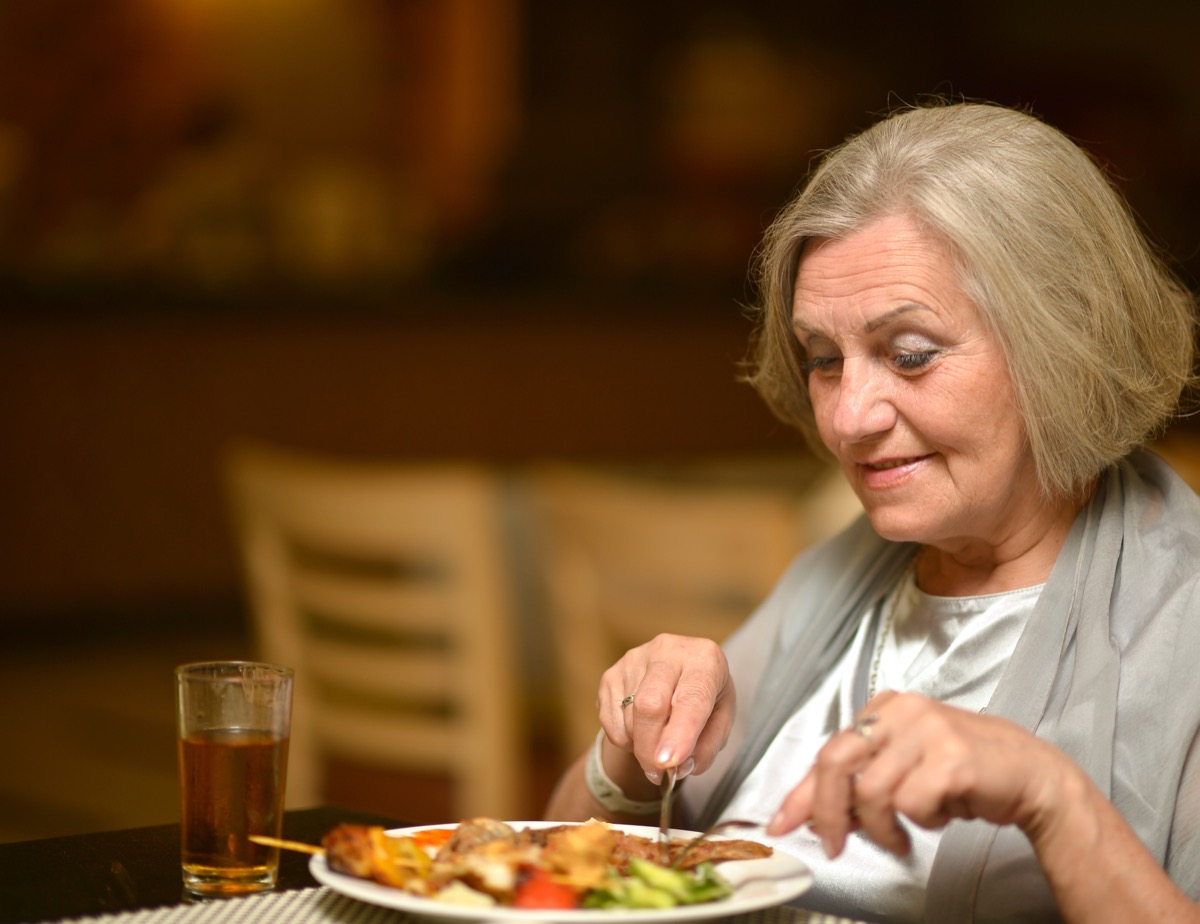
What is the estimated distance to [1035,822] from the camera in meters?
1.04

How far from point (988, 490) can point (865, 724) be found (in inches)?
15.9

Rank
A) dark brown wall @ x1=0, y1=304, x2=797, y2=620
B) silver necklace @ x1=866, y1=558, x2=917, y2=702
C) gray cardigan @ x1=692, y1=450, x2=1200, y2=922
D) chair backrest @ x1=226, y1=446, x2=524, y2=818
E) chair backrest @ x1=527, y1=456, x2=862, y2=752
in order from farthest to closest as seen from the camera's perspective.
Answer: dark brown wall @ x1=0, y1=304, x2=797, y2=620
chair backrest @ x1=226, y1=446, x2=524, y2=818
chair backrest @ x1=527, y1=456, x2=862, y2=752
silver necklace @ x1=866, y1=558, x2=917, y2=702
gray cardigan @ x1=692, y1=450, x2=1200, y2=922

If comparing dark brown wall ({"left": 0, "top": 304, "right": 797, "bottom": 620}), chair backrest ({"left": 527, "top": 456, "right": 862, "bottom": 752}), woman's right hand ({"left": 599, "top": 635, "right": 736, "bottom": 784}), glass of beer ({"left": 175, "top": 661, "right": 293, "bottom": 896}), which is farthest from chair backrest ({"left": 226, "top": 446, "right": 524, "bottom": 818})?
dark brown wall ({"left": 0, "top": 304, "right": 797, "bottom": 620})

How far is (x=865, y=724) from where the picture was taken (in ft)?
3.28

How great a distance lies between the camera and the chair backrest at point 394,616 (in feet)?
8.02

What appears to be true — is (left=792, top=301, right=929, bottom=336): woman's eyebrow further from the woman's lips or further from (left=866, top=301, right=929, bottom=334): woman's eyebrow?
the woman's lips

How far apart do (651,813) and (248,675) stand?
0.49 meters

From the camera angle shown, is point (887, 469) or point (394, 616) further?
point (394, 616)

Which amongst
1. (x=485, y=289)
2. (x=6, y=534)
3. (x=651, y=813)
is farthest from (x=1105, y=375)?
(x=485, y=289)

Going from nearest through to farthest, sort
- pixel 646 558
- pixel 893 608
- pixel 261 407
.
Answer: pixel 893 608, pixel 646 558, pixel 261 407

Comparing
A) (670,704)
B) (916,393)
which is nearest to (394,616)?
(670,704)

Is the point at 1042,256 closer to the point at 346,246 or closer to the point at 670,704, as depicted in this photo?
the point at 670,704

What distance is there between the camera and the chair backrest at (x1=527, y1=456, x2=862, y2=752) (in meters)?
2.13

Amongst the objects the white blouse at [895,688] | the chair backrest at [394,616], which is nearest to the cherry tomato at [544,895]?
the white blouse at [895,688]
